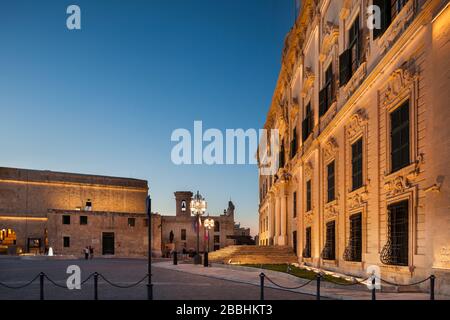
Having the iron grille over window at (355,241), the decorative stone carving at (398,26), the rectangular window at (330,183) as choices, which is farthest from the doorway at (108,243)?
the decorative stone carving at (398,26)

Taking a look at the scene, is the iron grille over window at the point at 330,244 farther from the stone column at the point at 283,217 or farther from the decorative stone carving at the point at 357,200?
the stone column at the point at 283,217

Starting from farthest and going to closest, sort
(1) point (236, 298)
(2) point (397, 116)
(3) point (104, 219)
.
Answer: (3) point (104, 219) → (2) point (397, 116) → (1) point (236, 298)

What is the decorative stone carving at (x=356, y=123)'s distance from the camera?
19273mm

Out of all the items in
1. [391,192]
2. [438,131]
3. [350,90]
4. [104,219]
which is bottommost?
[104,219]

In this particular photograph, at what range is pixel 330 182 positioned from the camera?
25.0 m

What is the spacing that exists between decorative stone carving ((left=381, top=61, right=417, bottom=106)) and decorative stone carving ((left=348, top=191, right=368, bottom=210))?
3823 mm

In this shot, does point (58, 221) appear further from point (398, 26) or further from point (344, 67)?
point (398, 26)

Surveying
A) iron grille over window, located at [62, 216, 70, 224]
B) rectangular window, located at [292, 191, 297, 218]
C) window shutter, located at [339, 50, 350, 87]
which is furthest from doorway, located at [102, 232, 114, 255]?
window shutter, located at [339, 50, 350, 87]

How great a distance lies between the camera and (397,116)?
16.0 metres

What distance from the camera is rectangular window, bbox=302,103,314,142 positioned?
29.6m

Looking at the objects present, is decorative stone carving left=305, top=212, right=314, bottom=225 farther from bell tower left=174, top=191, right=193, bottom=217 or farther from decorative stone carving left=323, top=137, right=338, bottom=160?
bell tower left=174, top=191, right=193, bottom=217
